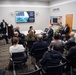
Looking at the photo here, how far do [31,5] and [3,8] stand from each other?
240 centimetres

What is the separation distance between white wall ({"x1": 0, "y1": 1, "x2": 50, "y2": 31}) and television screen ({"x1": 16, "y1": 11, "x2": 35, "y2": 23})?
286mm

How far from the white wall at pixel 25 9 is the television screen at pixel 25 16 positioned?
0.94 feet

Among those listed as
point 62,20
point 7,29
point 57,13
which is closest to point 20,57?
point 7,29

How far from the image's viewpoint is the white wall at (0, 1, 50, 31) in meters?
10.5

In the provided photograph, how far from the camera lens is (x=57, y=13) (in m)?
10.3

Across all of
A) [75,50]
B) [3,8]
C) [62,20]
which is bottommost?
[75,50]

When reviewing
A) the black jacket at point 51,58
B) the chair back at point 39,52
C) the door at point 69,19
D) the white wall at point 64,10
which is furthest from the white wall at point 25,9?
the black jacket at point 51,58

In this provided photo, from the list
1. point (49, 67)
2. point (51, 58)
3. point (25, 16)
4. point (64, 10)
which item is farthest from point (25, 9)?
point (49, 67)

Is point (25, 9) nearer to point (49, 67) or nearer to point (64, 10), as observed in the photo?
point (64, 10)

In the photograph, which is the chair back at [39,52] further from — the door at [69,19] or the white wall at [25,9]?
the white wall at [25,9]

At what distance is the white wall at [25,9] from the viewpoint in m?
10.5

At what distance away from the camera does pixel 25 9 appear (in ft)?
35.9

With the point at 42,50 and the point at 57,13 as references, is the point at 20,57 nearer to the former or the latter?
the point at 42,50

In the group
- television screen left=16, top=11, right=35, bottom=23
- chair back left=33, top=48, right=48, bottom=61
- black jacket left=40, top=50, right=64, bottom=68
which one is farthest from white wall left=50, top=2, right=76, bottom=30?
black jacket left=40, top=50, right=64, bottom=68
